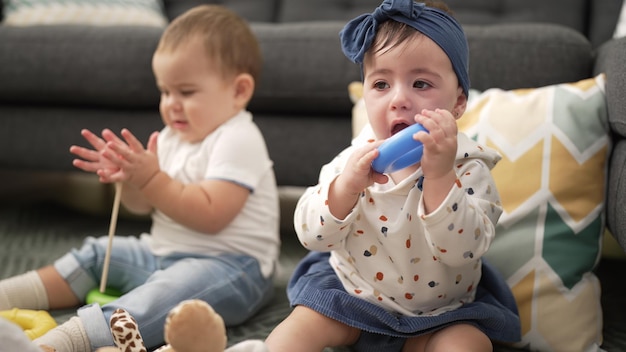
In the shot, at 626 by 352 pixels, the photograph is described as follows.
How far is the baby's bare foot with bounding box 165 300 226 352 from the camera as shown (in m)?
0.56

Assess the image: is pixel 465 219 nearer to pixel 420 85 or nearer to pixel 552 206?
pixel 420 85

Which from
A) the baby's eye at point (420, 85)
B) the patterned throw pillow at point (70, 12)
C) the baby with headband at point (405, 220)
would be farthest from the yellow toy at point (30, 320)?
the patterned throw pillow at point (70, 12)

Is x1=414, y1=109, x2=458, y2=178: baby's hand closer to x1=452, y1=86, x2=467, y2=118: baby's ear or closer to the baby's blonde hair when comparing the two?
x1=452, y1=86, x2=467, y2=118: baby's ear

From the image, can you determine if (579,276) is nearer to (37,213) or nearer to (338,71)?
(338,71)

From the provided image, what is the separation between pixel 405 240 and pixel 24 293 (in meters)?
0.63

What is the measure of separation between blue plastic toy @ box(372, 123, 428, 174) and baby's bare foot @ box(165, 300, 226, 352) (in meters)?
0.27

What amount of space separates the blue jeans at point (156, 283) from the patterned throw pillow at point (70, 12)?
0.84 meters

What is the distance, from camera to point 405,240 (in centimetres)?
80

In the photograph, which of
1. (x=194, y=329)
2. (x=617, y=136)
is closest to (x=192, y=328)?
(x=194, y=329)

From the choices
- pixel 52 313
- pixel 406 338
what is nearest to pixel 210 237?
pixel 52 313

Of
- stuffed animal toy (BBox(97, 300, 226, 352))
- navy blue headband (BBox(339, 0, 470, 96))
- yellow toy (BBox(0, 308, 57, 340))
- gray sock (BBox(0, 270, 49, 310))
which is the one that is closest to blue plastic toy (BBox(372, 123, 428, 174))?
navy blue headband (BBox(339, 0, 470, 96))

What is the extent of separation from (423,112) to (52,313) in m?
0.71

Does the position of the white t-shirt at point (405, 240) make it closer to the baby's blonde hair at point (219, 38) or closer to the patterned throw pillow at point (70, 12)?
the baby's blonde hair at point (219, 38)

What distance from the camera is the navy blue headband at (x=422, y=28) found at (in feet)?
2.52
